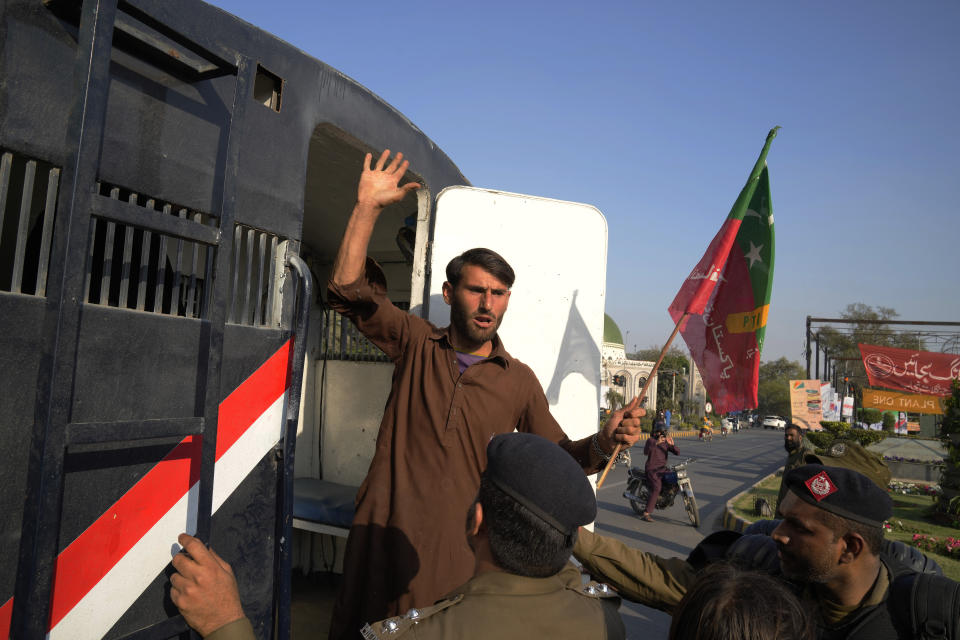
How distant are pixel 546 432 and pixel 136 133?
1.80 meters

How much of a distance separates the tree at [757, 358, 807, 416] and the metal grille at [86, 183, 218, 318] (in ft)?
262

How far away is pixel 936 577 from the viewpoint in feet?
6.41

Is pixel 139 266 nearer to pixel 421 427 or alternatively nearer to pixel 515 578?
pixel 421 427

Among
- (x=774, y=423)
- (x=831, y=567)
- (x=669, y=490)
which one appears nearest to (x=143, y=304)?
(x=831, y=567)

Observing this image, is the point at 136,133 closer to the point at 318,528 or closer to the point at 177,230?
the point at 177,230

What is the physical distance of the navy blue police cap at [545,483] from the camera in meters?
1.36

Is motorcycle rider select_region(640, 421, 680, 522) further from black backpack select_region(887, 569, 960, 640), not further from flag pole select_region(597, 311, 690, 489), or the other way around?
black backpack select_region(887, 569, 960, 640)

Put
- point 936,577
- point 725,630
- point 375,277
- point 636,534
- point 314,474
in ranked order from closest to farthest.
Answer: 1. point 725,630
2. point 936,577
3. point 375,277
4. point 314,474
5. point 636,534

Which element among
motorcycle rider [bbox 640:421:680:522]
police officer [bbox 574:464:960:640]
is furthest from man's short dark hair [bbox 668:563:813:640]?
motorcycle rider [bbox 640:421:680:522]

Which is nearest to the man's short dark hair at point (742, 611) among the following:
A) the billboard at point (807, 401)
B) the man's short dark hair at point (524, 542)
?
the man's short dark hair at point (524, 542)

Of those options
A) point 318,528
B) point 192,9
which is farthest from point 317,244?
point 192,9

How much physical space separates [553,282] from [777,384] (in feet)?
272

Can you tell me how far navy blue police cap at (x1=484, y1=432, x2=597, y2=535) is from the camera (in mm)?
1363

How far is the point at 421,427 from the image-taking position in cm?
234
